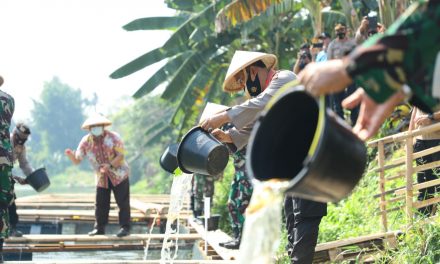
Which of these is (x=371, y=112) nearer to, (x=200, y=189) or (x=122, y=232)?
(x=122, y=232)

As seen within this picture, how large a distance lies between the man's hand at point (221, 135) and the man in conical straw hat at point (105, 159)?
4263 millimetres

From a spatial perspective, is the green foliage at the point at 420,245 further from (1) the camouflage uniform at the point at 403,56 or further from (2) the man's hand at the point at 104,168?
(2) the man's hand at the point at 104,168

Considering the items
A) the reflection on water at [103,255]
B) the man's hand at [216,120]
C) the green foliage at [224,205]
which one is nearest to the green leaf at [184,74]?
the green foliage at [224,205]

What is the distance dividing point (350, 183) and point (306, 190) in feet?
0.74

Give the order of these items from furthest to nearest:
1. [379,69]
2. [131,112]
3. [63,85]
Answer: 1. [63,85]
2. [131,112]
3. [379,69]

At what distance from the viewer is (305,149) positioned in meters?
3.10

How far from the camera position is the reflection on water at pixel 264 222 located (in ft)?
9.21

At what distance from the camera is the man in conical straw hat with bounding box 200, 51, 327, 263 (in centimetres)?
450

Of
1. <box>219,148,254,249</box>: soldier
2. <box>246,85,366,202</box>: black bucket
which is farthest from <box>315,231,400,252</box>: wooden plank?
<box>246,85,366,202</box>: black bucket

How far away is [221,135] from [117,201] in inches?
197

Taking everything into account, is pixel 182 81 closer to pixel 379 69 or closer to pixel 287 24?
pixel 287 24

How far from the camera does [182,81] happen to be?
52.6ft

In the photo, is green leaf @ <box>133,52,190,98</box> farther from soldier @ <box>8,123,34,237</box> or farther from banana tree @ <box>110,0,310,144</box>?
soldier @ <box>8,123,34,237</box>

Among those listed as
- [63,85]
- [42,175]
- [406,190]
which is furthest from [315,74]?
[63,85]
